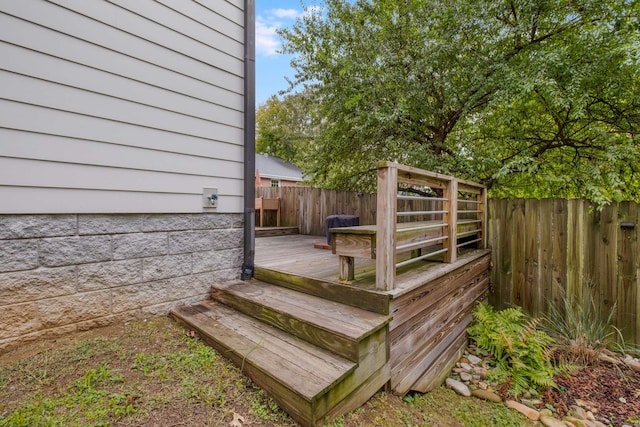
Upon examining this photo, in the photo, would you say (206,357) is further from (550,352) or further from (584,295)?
(584,295)

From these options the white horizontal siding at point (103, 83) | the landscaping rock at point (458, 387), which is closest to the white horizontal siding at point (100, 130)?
the white horizontal siding at point (103, 83)

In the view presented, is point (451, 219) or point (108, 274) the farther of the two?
point (451, 219)

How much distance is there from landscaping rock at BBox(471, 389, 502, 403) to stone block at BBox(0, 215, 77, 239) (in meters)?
3.58

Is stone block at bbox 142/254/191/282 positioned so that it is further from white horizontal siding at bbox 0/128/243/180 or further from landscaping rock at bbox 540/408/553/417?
landscaping rock at bbox 540/408/553/417

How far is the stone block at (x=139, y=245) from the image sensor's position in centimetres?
239

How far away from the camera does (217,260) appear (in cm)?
302

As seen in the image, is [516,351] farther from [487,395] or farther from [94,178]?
[94,178]

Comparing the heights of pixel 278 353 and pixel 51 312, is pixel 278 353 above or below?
below

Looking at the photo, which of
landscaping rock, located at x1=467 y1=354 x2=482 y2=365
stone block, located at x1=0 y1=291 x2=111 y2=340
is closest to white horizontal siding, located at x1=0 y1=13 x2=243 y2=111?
stone block, located at x1=0 y1=291 x2=111 y2=340

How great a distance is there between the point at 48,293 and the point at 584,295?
5.21m

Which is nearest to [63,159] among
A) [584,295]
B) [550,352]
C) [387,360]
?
[387,360]

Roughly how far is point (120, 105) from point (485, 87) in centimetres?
422

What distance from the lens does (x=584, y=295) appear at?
3.38m

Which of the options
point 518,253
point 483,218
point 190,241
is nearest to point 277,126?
point 483,218
